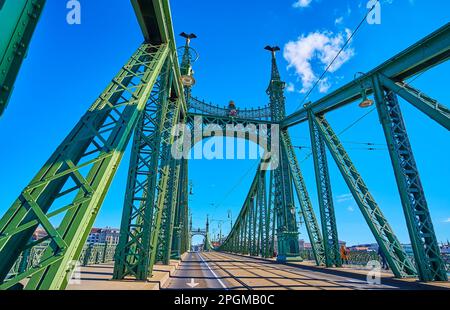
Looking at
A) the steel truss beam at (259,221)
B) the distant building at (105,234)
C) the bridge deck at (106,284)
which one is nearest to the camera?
the bridge deck at (106,284)

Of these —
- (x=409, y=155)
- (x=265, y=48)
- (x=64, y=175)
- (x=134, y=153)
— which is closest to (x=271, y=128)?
(x=265, y=48)

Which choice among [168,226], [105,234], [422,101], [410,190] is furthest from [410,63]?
[105,234]

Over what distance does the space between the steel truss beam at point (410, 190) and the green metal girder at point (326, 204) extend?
4.80 metres

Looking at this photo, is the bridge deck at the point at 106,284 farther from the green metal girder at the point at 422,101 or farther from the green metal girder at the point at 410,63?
the green metal girder at the point at 410,63

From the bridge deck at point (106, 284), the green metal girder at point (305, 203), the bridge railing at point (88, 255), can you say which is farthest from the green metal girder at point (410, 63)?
the bridge railing at point (88, 255)

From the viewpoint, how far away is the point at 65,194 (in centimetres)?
359

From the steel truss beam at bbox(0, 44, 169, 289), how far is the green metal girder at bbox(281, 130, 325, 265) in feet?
46.3

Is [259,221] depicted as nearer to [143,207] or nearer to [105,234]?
[143,207]

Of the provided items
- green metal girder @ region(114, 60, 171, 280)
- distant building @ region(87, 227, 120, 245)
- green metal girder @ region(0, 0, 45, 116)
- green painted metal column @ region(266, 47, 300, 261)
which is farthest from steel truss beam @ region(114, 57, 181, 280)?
distant building @ region(87, 227, 120, 245)

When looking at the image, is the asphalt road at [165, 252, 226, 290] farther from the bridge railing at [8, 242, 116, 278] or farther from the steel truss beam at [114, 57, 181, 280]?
the bridge railing at [8, 242, 116, 278]

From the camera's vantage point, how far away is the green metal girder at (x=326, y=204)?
13.1 metres

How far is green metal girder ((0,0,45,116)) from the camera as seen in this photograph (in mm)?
2299

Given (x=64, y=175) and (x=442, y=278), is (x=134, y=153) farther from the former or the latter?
(x=442, y=278)

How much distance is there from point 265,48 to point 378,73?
1502 cm
